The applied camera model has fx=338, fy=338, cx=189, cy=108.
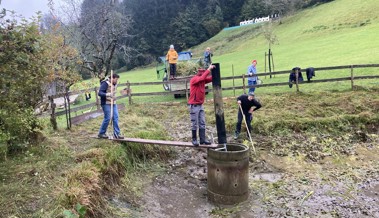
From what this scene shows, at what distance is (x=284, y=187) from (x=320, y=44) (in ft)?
83.9

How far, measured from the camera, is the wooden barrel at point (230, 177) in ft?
22.5

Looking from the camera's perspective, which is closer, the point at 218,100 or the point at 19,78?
the point at 19,78

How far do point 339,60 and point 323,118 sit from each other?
11.5 metres

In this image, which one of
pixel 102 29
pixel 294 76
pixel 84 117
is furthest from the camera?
pixel 102 29

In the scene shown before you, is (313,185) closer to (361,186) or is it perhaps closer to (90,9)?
(361,186)

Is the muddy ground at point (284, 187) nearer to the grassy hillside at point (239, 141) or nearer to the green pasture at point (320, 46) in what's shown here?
the grassy hillside at point (239, 141)

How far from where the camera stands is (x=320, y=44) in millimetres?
29938

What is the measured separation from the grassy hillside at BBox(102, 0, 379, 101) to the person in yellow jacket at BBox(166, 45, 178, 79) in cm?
201

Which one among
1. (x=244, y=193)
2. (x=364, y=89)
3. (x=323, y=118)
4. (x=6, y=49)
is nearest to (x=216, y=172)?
(x=244, y=193)

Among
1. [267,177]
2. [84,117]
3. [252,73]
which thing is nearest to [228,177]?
[267,177]

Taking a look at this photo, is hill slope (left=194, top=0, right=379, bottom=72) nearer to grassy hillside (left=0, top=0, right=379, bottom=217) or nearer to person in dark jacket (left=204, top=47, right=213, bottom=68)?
grassy hillside (left=0, top=0, right=379, bottom=217)

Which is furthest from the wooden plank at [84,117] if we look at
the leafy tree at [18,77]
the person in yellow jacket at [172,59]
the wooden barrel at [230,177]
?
the wooden barrel at [230,177]

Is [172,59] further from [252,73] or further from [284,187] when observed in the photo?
[284,187]

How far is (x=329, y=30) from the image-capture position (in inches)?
A: 1455
